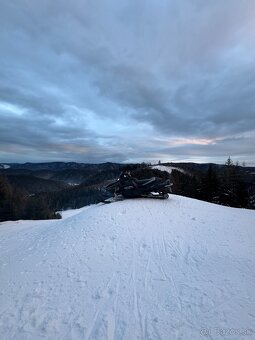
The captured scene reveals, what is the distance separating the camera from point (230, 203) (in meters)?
31.6

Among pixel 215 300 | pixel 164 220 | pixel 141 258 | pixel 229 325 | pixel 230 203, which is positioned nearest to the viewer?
pixel 229 325

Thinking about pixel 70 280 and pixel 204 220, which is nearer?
pixel 70 280

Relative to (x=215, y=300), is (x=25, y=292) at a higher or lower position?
lower

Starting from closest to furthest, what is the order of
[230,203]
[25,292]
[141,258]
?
[25,292] < [141,258] < [230,203]

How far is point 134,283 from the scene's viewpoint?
19.1ft

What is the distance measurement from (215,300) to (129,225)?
17.9ft

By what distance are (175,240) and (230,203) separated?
26.9m

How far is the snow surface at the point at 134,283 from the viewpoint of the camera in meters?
4.32

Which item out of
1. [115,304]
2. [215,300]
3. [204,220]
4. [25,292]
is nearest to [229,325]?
[215,300]

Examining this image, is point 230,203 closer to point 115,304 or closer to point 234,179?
point 234,179

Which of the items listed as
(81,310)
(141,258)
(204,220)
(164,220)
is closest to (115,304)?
(81,310)

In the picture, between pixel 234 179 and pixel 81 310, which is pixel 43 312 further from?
pixel 234 179

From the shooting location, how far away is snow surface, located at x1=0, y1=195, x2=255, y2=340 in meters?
4.32

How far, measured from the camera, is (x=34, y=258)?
797cm
